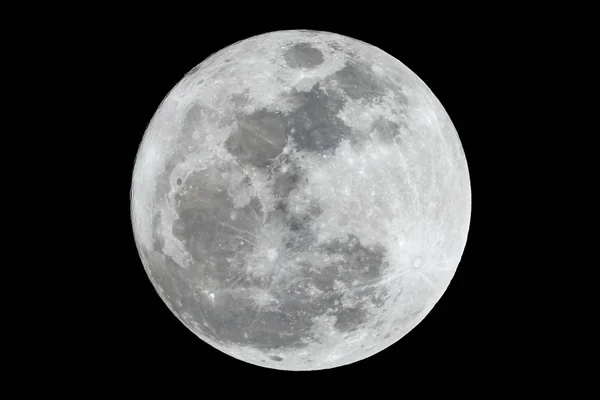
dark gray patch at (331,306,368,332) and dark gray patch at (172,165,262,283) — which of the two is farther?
dark gray patch at (331,306,368,332)

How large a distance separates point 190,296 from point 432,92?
8.35 ft

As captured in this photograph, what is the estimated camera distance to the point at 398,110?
16.5 ft

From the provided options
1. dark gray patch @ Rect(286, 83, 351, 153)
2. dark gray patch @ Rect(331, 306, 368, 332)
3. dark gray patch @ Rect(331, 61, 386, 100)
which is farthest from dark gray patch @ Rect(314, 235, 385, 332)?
dark gray patch @ Rect(331, 61, 386, 100)

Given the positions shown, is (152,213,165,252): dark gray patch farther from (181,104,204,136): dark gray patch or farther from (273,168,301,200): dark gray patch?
(273,168,301,200): dark gray patch

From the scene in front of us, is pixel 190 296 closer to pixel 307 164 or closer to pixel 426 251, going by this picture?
pixel 307 164

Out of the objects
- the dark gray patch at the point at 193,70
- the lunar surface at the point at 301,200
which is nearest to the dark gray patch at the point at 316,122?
the lunar surface at the point at 301,200

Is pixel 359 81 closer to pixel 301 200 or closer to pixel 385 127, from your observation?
pixel 385 127

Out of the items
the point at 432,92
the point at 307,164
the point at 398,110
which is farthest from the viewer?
the point at 432,92

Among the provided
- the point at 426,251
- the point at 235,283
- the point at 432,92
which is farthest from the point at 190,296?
the point at 432,92

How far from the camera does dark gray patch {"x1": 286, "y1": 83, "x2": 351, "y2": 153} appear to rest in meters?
4.72

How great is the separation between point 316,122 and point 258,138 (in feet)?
1.36

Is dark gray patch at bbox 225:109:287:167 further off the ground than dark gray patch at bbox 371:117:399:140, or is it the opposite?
dark gray patch at bbox 371:117:399:140

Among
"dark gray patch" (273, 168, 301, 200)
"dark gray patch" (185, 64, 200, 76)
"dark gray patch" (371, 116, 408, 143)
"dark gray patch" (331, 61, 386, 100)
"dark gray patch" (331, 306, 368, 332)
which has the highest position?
"dark gray patch" (185, 64, 200, 76)

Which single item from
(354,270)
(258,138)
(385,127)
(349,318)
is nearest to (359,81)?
(385,127)
